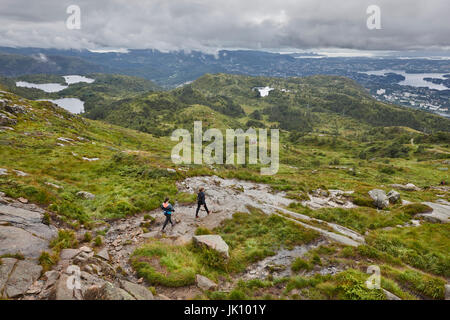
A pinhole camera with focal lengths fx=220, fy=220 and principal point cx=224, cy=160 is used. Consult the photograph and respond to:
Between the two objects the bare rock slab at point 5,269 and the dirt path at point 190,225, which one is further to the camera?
the dirt path at point 190,225

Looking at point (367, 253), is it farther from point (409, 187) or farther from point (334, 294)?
point (409, 187)

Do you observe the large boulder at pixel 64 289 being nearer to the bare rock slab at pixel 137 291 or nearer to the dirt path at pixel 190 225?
the bare rock slab at pixel 137 291

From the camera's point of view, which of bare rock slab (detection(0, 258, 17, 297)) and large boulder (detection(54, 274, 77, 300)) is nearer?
large boulder (detection(54, 274, 77, 300))

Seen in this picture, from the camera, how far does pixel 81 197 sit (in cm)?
2269

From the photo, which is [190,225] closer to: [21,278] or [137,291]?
[137,291]

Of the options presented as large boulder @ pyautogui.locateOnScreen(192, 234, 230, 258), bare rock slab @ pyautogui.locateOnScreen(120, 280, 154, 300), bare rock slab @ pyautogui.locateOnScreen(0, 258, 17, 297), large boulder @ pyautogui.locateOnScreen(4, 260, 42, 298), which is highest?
bare rock slab @ pyautogui.locateOnScreen(0, 258, 17, 297)

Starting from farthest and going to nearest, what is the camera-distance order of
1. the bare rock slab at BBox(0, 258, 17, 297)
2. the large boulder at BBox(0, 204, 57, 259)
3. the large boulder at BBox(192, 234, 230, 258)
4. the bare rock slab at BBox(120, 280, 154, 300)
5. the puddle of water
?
the large boulder at BBox(192, 234, 230, 258) → the puddle of water → the large boulder at BBox(0, 204, 57, 259) → the bare rock slab at BBox(120, 280, 154, 300) → the bare rock slab at BBox(0, 258, 17, 297)

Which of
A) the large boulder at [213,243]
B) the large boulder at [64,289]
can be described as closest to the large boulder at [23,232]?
the large boulder at [64,289]

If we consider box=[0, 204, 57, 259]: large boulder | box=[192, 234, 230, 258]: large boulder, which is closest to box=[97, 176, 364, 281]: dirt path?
box=[192, 234, 230, 258]: large boulder

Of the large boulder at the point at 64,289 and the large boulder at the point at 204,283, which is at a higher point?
the large boulder at the point at 64,289

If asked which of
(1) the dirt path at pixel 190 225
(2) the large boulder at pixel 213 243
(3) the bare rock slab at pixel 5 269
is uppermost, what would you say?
(3) the bare rock slab at pixel 5 269

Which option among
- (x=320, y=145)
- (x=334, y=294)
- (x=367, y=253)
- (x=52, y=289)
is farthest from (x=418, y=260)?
(x=320, y=145)

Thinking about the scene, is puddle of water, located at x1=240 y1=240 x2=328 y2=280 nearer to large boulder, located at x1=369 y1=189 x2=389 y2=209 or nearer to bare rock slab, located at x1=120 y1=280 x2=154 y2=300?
bare rock slab, located at x1=120 y1=280 x2=154 y2=300

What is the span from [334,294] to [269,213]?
10.7m
